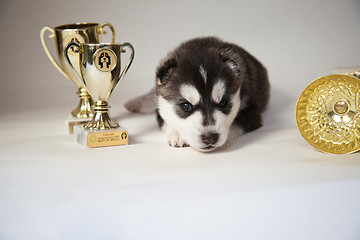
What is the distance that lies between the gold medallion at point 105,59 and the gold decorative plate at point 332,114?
4.63ft

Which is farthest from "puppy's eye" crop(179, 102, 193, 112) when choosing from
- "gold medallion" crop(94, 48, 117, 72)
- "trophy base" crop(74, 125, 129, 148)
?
"gold medallion" crop(94, 48, 117, 72)

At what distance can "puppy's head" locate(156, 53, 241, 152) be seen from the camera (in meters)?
3.11

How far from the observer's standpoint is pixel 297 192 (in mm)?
2439

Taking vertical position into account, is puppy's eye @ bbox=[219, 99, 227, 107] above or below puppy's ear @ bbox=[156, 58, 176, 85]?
below

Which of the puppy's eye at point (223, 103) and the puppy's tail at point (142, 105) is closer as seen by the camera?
the puppy's eye at point (223, 103)

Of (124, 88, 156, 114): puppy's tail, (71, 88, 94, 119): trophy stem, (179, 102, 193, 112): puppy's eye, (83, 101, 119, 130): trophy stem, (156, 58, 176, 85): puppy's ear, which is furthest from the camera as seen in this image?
(124, 88, 156, 114): puppy's tail

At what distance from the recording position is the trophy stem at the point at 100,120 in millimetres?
3543

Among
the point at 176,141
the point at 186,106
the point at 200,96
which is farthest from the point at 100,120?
the point at 200,96

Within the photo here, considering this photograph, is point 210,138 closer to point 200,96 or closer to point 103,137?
point 200,96

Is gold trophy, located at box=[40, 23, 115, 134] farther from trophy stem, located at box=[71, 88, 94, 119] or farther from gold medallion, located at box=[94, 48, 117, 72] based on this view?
gold medallion, located at box=[94, 48, 117, 72]

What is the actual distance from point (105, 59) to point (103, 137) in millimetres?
588

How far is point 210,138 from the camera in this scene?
3.06 meters

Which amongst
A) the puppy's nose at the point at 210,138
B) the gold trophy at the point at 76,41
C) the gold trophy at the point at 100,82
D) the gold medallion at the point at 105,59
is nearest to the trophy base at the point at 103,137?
the gold trophy at the point at 100,82

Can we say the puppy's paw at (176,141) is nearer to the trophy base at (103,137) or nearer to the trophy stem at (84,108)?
the trophy base at (103,137)
